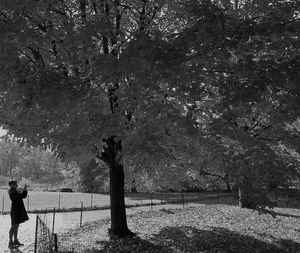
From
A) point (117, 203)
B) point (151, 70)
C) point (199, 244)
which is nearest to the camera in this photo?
point (151, 70)

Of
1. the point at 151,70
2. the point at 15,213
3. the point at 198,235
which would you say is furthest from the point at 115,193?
the point at 151,70

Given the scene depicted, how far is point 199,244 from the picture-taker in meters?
12.0

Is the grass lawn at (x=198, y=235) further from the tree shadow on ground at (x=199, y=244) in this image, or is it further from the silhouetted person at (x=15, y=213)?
the silhouetted person at (x=15, y=213)

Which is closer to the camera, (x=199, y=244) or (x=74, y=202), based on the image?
(x=199, y=244)

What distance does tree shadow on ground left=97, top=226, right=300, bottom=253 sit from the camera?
1134 cm

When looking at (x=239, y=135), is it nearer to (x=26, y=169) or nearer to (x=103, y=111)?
(x=103, y=111)

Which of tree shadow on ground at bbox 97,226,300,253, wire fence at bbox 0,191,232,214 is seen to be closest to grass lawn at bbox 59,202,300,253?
tree shadow on ground at bbox 97,226,300,253

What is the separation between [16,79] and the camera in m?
7.11

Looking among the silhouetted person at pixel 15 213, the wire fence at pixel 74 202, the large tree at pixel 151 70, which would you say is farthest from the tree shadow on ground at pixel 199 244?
the wire fence at pixel 74 202

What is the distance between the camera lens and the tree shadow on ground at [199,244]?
11.3 m

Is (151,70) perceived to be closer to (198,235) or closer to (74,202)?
(198,235)

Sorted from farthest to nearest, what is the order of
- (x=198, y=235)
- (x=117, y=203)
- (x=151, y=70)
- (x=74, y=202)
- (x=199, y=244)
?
(x=74, y=202) < (x=198, y=235) < (x=117, y=203) < (x=199, y=244) < (x=151, y=70)

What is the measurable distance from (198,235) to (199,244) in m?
1.51

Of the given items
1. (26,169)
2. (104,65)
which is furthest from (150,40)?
(26,169)
